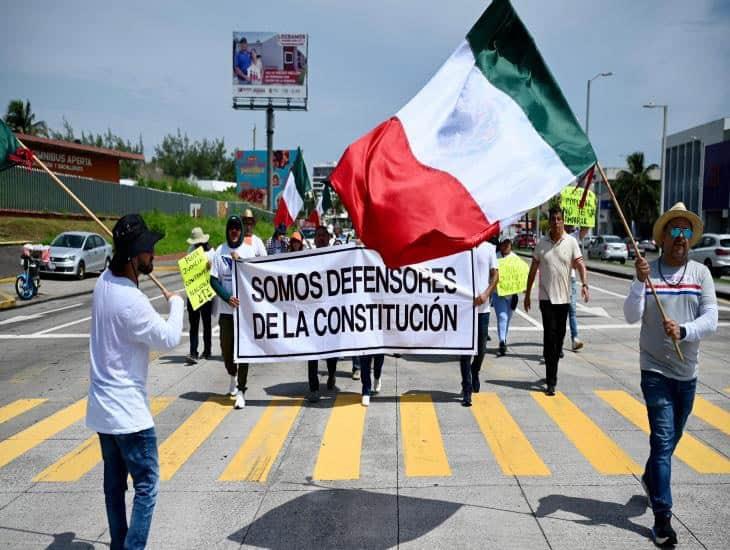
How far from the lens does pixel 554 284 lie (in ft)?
29.2

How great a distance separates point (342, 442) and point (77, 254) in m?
21.9

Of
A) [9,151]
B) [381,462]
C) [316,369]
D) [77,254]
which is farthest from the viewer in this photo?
[77,254]

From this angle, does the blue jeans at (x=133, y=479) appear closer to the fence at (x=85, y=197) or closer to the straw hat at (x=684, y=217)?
the straw hat at (x=684, y=217)

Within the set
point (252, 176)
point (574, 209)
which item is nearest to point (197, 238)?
point (574, 209)

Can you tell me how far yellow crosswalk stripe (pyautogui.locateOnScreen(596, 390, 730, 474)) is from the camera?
607 centimetres

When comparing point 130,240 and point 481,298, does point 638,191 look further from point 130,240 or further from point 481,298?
point 130,240

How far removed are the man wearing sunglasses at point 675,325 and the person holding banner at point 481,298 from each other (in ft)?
10.9

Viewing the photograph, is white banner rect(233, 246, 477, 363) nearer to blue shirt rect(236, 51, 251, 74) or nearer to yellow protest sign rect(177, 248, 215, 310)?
yellow protest sign rect(177, 248, 215, 310)

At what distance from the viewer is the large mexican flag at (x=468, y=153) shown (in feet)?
15.5

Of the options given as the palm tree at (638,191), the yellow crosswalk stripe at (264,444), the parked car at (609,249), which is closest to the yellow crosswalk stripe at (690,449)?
the yellow crosswalk stripe at (264,444)

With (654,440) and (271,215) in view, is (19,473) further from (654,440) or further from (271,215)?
(271,215)

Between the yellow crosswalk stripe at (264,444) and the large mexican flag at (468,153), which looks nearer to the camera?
the large mexican flag at (468,153)

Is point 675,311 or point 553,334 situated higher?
point 675,311

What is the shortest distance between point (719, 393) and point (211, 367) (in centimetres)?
682
